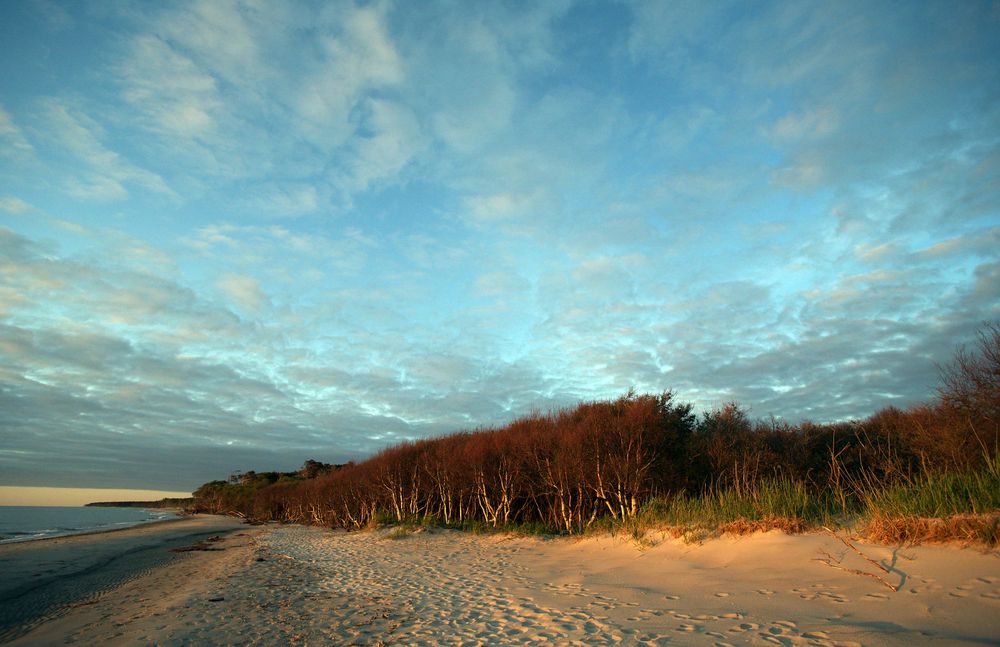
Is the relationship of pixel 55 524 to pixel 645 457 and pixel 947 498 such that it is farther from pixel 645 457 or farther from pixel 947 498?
pixel 947 498

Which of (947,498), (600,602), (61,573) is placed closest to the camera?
(947,498)

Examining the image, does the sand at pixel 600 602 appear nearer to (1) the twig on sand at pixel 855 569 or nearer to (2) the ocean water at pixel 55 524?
(1) the twig on sand at pixel 855 569

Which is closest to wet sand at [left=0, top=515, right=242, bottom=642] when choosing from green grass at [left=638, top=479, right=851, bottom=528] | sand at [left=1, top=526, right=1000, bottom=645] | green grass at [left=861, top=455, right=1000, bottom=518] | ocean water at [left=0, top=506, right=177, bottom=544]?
sand at [left=1, top=526, right=1000, bottom=645]

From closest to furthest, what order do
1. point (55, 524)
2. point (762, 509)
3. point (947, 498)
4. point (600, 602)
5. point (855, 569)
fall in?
point (855, 569) → point (947, 498) → point (600, 602) → point (762, 509) → point (55, 524)

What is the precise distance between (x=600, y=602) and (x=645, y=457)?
1342cm

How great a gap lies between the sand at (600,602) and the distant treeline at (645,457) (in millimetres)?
4146

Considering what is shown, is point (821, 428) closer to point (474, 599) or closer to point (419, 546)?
point (419, 546)

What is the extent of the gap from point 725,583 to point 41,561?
32.0 meters

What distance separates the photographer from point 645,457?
21875mm

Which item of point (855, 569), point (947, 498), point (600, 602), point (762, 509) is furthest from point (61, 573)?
point (947, 498)

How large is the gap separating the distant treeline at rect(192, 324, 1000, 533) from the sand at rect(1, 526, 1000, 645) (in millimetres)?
4146

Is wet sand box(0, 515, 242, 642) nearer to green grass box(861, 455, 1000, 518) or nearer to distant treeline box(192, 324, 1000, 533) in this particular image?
distant treeline box(192, 324, 1000, 533)

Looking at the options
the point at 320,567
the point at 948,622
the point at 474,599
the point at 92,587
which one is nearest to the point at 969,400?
the point at 948,622

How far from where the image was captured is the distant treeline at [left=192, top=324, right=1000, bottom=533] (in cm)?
1631
